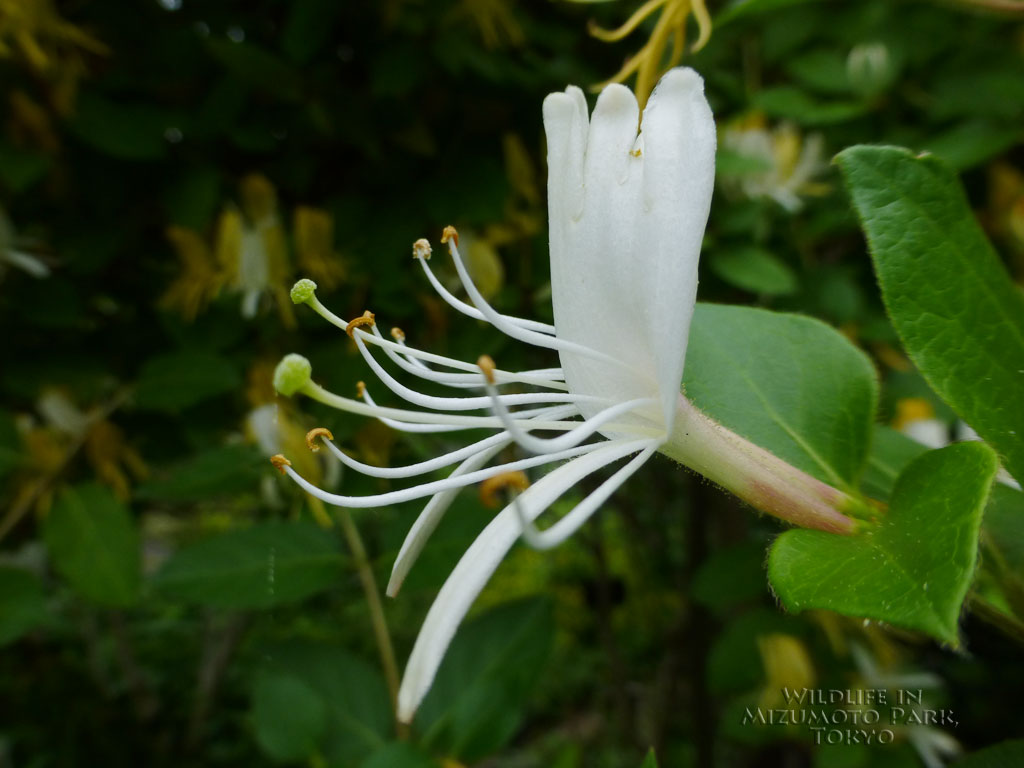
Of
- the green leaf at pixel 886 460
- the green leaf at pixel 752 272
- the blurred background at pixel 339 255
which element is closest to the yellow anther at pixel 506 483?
the green leaf at pixel 886 460

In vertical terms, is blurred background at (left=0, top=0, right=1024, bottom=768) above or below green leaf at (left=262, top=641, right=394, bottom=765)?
above

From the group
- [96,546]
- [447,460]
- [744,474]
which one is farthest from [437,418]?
[96,546]

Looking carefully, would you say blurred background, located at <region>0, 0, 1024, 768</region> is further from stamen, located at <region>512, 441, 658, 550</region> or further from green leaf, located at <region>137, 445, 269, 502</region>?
stamen, located at <region>512, 441, 658, 550</region>

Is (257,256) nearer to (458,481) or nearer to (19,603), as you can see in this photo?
(19,603)

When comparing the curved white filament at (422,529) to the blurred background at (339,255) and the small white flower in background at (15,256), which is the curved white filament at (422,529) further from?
the small white flower in background at (15,256)

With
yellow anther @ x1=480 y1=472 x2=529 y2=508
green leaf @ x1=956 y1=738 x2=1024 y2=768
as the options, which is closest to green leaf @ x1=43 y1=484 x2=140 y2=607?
yellow anther @ x1=480 y1=472 x2=529 y2=508

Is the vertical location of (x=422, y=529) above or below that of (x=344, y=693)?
above
